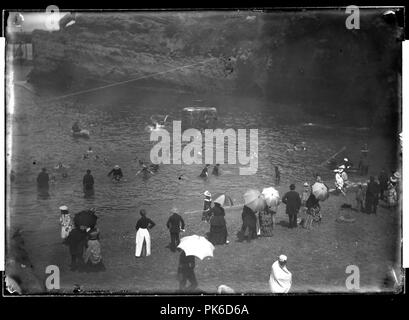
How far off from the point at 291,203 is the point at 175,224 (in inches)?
73.7

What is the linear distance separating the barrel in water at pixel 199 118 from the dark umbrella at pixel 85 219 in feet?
6.65

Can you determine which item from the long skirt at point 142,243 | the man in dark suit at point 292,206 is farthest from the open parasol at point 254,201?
the long skirt at point 142,243

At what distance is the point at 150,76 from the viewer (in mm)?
9922

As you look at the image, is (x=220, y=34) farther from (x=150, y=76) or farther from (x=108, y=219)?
(x=108, y=219)

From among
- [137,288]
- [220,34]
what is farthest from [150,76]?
[137,288]

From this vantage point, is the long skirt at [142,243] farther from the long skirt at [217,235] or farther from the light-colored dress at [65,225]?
the light-colored dress at [65,225]

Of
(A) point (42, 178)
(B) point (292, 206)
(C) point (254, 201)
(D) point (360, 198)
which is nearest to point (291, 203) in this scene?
(B) point (292, 206)

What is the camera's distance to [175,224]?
9758mm

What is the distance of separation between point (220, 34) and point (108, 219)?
341cm

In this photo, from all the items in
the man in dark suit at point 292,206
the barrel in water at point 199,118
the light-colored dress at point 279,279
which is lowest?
the light-colored dress at point 279,279

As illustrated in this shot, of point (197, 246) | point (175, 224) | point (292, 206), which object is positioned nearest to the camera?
point (197, 246)

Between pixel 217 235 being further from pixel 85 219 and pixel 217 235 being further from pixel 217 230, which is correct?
pixel 85 219

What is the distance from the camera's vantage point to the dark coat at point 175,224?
9750 millimetres

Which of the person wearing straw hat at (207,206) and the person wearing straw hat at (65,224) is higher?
the person wearing straw hat at (207,206)
